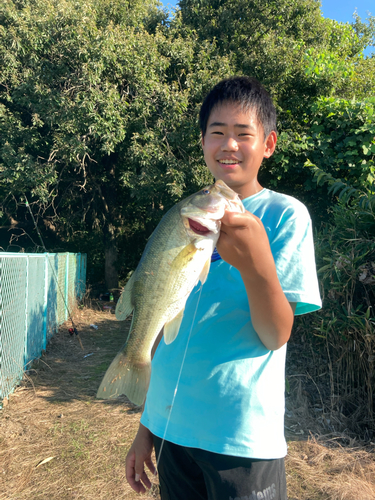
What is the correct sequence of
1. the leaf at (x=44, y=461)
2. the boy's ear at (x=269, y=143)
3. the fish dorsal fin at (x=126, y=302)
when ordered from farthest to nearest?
1. the leaf at (x=44, y=461)
2. the boy's ear at (x=269, y=143)
3. the fish dorsal fin at (x=126, y=302)

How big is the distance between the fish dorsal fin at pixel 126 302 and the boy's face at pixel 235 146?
0.59 meters

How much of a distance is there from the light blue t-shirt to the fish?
10 centimetres

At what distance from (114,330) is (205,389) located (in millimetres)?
7659

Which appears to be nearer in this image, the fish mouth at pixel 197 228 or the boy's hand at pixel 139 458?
the fish mouth at pixel 197 228

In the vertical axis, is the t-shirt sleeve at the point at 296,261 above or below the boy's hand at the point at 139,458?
above

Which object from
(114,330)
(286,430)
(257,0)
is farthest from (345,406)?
(257,0)

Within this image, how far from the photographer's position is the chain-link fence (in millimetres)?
4398

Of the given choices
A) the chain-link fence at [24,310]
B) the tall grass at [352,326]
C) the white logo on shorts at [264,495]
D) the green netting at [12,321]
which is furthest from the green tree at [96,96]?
the white logo on shorts at [264,495]

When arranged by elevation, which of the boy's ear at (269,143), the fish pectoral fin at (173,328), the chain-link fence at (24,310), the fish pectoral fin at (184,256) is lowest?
the chain-link fence at (24,310)

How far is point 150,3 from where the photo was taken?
556 inches

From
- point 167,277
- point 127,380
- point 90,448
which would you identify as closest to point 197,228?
point 167,277

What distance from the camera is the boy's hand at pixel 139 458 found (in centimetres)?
153

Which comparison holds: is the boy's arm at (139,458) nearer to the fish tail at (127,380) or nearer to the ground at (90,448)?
the fish tail at (127,380)

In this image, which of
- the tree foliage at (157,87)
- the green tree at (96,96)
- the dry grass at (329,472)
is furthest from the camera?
the green tree at (96,96)
